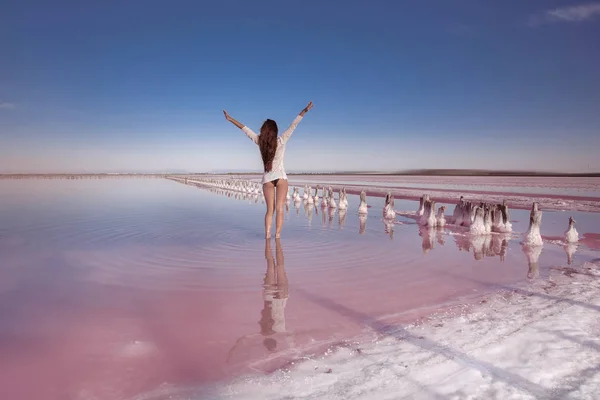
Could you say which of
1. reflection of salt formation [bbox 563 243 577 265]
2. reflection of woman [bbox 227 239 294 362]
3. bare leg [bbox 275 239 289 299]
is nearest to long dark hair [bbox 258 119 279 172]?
bare leg [bbox 275 239 289 299]

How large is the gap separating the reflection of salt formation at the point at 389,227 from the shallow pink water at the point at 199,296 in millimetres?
749

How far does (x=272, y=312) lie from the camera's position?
422cm

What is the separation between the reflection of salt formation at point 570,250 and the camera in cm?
739

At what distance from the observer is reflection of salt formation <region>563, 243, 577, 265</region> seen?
7395 millimetres

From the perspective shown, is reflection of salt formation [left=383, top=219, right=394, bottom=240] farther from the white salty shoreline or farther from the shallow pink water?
the white salty shoreline

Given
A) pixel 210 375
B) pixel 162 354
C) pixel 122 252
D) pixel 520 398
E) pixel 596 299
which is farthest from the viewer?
pixel 122 252

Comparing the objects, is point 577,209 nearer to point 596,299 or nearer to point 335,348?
point 596,299

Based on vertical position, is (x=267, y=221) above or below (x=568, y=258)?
above

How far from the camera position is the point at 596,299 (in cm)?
461

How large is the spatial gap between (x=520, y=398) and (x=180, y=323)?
3.06 metres

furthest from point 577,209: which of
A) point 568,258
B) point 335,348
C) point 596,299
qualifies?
point 335,348

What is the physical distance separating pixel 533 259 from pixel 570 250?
67.8 inches

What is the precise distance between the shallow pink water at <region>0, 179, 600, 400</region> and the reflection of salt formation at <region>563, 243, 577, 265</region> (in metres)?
0.18

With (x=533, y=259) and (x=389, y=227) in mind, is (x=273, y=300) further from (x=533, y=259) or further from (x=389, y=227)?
(x=389, y=227)
